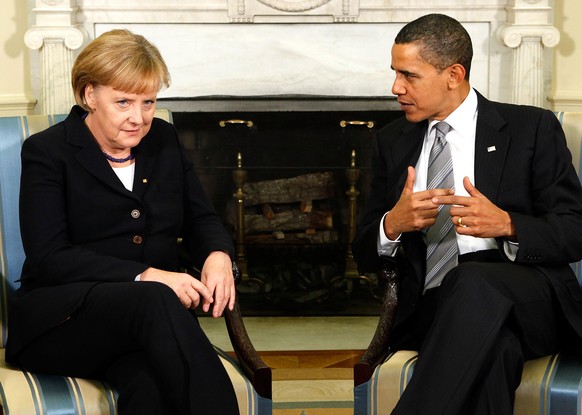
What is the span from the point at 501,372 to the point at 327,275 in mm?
2363

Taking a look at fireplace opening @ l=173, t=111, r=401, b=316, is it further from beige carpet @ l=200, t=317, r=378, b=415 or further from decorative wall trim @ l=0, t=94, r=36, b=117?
decorative wall trim @ l=0, t=94, r=36, b=117

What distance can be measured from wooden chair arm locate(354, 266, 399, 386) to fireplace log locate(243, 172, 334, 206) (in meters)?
1.80

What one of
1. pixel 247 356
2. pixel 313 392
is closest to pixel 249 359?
pixel 247 356

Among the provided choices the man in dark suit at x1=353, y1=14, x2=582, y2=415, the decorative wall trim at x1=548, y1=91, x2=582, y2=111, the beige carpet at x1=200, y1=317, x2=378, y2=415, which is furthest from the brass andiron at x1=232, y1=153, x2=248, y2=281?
the man in dark suit at x1=353, y1=14, x2=582, y2=415

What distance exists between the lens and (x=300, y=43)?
4566 millimetres

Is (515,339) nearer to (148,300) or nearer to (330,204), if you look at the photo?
(148,300)

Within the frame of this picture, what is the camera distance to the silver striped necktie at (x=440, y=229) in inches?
106

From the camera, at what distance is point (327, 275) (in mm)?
4664

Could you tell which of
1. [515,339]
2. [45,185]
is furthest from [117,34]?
[515,339]

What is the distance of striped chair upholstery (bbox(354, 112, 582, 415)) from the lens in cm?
237

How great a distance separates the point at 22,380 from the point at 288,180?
7.50 ft

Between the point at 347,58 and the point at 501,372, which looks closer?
the point at 501,372

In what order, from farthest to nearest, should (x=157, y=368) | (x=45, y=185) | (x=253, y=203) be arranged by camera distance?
(x=253, y=203), (x=45, y=185), (x=157, y=368)

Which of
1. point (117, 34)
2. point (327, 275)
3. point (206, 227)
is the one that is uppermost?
point (117, 34)
